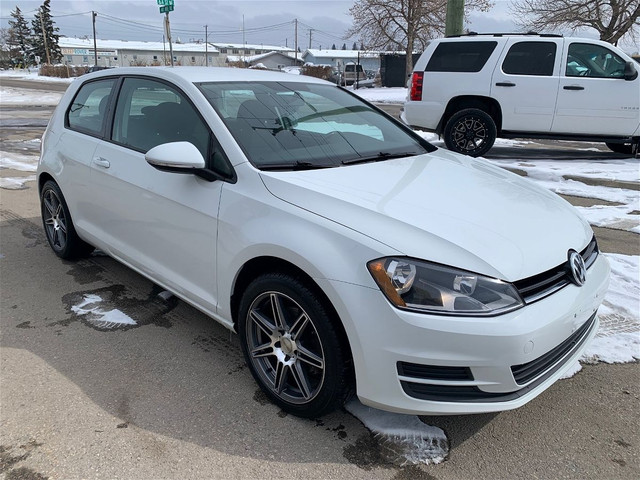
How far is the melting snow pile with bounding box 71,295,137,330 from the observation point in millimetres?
3461

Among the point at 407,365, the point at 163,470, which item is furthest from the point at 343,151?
the point at 163,470

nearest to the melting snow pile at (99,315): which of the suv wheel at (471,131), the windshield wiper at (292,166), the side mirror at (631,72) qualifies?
the windshield wiper at (292,166)

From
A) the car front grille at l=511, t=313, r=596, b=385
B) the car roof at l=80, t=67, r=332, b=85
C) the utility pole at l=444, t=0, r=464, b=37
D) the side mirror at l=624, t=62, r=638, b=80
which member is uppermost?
the utility pole at l=444, t=0, r=464, b=37

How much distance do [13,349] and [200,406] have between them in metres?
1.38

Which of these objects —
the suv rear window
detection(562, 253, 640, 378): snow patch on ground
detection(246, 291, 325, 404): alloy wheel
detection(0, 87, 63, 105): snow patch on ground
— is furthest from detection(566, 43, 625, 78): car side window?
detection(0, 87, 63, 105): snow patch on ground

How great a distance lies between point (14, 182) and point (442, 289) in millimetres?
7483

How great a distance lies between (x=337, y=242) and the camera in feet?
7.20

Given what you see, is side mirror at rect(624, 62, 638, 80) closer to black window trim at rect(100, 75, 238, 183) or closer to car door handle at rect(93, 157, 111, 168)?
black window trim at rect(100, 75, 238, 183)

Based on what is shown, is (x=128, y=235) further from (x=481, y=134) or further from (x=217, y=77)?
(x=481, y=134)

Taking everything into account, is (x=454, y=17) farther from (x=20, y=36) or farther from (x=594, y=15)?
(x=20, y=36)

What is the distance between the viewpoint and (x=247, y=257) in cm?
254

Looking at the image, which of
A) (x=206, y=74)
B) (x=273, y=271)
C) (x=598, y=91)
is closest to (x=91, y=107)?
(x=206, y=74)

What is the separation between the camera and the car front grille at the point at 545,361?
2119 mm

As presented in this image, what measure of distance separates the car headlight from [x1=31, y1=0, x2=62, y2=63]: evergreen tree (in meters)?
87.6
